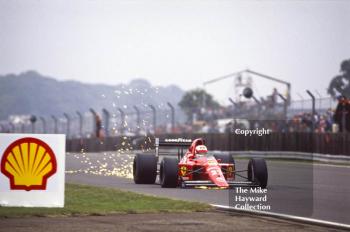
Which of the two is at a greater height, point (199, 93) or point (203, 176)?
point (199, 93)

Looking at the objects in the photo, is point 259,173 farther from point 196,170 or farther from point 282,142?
point 282,142

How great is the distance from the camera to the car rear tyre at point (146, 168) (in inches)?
717

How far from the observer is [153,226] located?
1094 cm

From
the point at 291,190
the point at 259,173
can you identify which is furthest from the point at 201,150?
the point at 291,190

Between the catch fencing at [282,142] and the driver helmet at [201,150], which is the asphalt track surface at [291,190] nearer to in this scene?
the driver helmet at [201,150]

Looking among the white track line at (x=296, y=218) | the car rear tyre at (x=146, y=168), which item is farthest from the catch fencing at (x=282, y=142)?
the white track line at (x=296, y=218)

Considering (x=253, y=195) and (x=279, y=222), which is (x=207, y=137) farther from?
(x=279, y=222)

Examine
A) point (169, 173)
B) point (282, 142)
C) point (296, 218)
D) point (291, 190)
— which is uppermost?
point (282, 142)

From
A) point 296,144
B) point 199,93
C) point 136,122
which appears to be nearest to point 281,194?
point 296,144

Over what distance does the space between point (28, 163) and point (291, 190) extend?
6.19 metres

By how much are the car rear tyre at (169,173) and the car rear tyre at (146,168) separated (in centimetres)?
96

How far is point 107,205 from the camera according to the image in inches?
531

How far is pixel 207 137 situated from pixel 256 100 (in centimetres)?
309

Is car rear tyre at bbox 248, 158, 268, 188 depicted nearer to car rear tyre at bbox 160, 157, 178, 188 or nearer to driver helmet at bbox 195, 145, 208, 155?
driver helmet at bbox 195, 145, 208, 155
